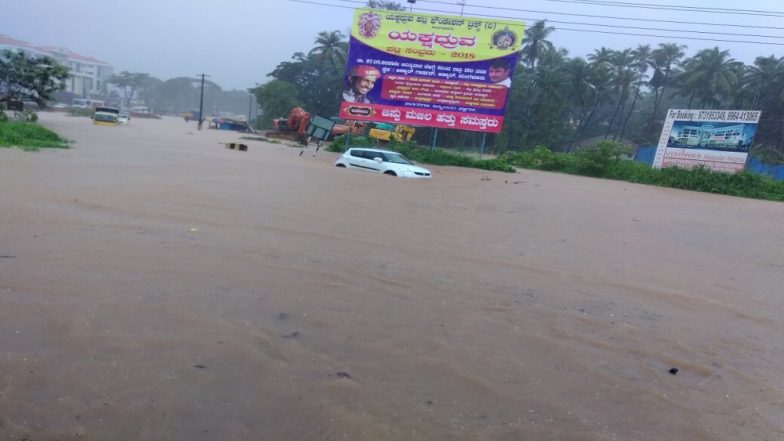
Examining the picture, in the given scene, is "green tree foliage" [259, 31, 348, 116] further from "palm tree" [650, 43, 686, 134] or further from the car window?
the car window

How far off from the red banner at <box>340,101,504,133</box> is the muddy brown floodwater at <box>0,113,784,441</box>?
1797 cm

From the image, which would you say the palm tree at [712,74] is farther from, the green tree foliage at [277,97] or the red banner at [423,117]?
the green tree foliage at [277,97]

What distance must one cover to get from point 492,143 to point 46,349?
5659cm

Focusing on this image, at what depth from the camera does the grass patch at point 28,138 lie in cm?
1855

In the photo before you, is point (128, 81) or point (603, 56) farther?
point (128, 81)

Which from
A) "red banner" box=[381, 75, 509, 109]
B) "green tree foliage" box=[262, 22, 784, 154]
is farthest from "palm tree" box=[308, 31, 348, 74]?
"red banner" box=[381, 75, 509, 109]

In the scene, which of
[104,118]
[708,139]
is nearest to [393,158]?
[708,139]

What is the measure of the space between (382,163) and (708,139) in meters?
17.0

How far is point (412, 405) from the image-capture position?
3.58 metres

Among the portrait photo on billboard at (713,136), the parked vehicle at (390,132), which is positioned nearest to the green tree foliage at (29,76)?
the parked vehicle at (390,132)

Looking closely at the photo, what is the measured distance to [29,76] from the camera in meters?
33.4

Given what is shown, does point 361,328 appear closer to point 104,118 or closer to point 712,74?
point 104,118

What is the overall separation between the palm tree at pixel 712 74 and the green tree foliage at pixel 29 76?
163 ft

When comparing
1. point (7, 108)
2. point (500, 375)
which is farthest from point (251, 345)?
point (7, 108)
